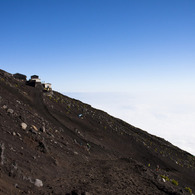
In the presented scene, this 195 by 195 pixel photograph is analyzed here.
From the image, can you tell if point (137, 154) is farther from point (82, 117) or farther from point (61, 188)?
point (61, 188)

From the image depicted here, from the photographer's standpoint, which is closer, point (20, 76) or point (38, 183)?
point (38, 183)

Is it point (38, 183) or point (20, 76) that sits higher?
point (20, 76)

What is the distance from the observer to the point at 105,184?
637 inches

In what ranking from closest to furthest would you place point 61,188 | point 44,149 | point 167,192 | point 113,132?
point 61,188
point 167,192
point 44,149
point 113,132

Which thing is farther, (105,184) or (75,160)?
(75,160)

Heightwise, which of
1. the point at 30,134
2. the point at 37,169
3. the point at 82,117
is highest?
the point at 82,117

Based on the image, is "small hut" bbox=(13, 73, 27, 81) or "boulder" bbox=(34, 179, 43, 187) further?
"small hut" bbox=(13, 73, 27, 81)

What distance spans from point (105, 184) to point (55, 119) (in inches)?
910

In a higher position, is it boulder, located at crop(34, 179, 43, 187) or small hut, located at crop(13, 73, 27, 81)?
small hut, located at crop(13, 73, 27, 81)

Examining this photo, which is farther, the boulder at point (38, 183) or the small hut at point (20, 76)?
the small hut at point (20, 76)

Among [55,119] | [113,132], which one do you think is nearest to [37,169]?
[55,119]

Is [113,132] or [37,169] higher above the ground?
[113,132]

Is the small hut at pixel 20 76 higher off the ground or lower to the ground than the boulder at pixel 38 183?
higher

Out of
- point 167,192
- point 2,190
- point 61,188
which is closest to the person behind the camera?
point 2,190
